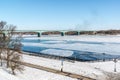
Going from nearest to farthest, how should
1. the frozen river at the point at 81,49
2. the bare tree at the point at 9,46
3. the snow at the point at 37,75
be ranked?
the snow at the point at 37,75
the bare tree at the point at 9,46
the frozen river at the point at 81,49

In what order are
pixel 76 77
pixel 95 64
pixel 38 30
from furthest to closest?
pixel 38 30 → pixel 95 64 → pixel 76 77

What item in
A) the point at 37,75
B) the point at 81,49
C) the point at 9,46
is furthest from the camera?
the point at 81,49

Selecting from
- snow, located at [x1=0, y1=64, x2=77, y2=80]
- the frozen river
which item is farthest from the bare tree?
the frozen river

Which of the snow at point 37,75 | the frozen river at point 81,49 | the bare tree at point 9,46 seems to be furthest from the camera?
the frozen river at point 81,49

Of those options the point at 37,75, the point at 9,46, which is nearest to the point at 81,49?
the point at 9,46

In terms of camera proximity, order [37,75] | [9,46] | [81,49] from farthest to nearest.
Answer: [81,49] → [9,46] → [37,75]

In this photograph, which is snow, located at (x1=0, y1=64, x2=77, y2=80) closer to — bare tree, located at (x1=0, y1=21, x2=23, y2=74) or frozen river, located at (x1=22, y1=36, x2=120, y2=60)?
bare tree, located at (x1=0, y1=21, x2=23, y2=74)

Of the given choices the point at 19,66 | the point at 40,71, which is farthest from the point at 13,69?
the point at 40,71

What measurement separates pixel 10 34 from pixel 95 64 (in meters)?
18.2

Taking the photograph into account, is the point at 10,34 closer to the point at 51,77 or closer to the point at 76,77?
the point at 51,77

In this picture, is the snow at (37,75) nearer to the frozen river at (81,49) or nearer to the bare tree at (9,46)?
the bare tree at (9,46)

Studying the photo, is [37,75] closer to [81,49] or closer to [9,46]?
[9,46]

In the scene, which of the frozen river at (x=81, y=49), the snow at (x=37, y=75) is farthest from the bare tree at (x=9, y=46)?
the frozen river at (x=81, y=49)

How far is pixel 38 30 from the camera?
15362 centimetres
